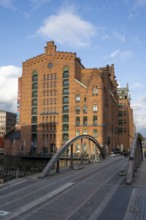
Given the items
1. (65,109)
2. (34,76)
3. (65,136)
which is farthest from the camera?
(34,76)

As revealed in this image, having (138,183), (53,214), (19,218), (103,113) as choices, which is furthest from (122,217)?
(103,113)

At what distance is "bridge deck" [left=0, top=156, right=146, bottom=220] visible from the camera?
16719mm

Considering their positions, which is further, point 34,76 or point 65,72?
point 34,76

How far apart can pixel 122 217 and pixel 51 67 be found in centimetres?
9335

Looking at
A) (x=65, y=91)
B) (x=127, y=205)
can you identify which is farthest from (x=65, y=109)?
(x=127, y=205)

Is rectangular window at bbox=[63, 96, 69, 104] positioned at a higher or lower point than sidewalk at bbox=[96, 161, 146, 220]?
higher

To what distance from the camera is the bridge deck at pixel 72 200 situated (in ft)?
54.9

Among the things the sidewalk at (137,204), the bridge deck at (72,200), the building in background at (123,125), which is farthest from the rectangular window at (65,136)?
the sidewalk at (137,204)

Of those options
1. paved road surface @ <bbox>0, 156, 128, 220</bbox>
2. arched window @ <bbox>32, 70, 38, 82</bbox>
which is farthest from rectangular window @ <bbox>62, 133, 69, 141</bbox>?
paved road surface @ <bbox>0, 156, 128, 220</bbox>

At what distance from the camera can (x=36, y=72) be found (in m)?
109

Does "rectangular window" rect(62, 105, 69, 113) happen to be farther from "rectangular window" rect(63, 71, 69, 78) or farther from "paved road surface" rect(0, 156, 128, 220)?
"paved road surface" rect(0, 156, 128, 220)

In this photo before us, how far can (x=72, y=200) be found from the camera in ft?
67.9

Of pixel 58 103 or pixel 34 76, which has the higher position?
pixel 34 76

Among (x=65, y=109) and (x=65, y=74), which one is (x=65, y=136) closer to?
(x=65, y=109)
